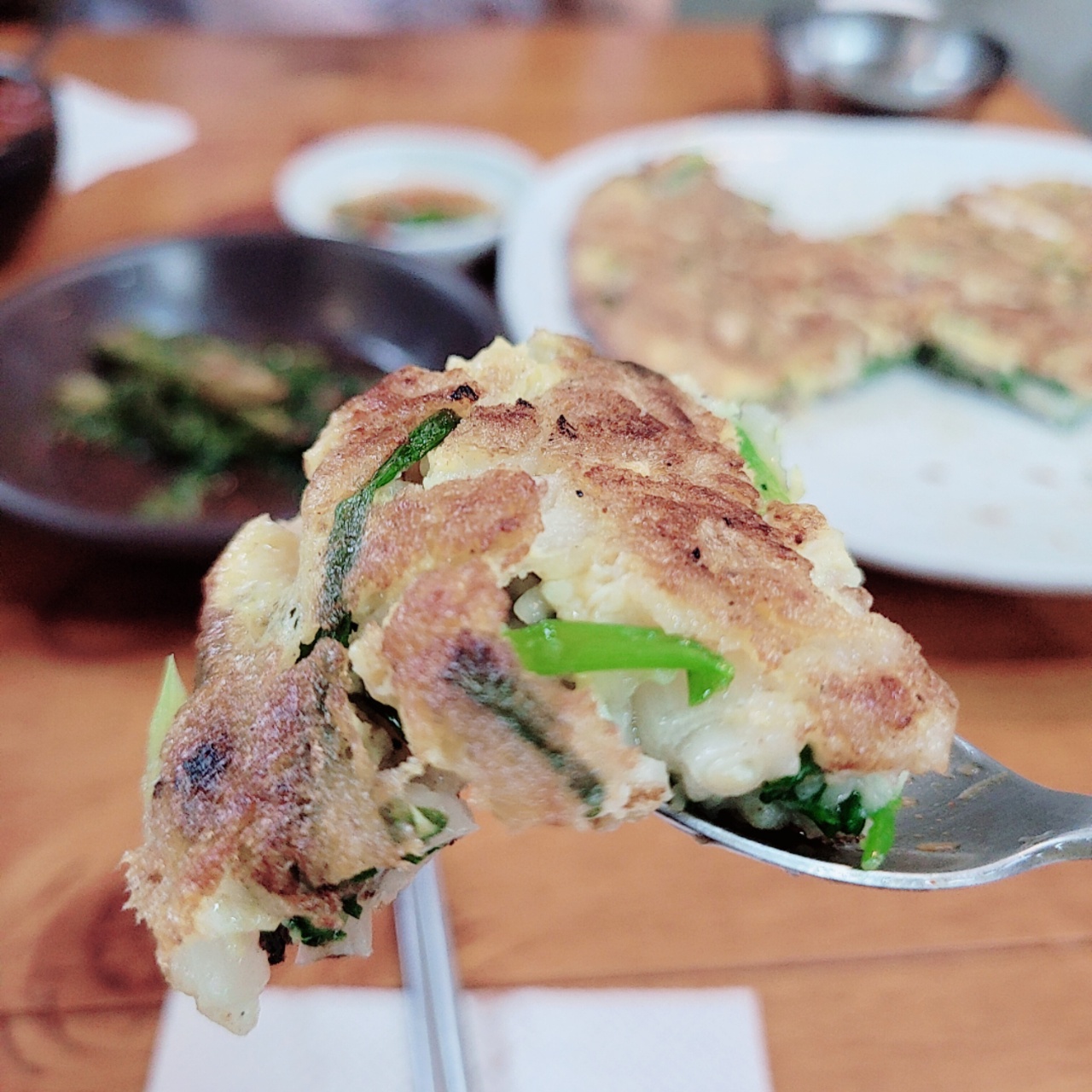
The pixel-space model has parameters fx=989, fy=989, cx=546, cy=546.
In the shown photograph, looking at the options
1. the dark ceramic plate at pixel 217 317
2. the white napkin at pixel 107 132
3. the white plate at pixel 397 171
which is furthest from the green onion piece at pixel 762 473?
the white napkin at pixel 107 132

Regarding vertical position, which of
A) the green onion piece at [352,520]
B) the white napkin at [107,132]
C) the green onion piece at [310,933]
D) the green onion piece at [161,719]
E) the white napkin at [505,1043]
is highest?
the green onion piece at [352,520]

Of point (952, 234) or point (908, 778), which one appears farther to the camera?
point (952, 234)

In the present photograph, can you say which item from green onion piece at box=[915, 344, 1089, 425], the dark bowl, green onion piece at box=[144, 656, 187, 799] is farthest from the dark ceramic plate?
green onion piece at box=[915, 344, 1089, 425]

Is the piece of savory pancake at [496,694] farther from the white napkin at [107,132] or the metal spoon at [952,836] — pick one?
the white napkin at [107,132]

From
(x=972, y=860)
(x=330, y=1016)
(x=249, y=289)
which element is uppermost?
(x=972, y=860)

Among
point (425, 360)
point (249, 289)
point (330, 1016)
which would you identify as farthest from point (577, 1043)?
point (249, 289)

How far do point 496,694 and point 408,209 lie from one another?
1.64m

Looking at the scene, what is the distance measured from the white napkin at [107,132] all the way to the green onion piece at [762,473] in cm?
178

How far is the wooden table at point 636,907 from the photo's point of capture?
781 mm

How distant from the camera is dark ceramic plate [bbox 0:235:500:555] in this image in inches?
50.4

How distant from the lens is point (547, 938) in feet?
2.78

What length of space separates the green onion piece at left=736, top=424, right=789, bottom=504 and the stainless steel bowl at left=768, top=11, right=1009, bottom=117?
182cm

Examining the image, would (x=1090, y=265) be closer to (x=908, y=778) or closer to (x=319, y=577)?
(x=908, y=778)

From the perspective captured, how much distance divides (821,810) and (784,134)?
1.88 metres
